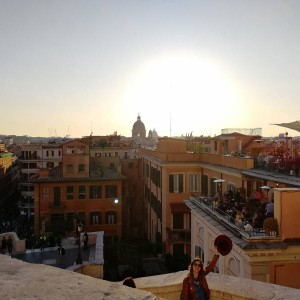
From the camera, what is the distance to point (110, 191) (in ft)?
139

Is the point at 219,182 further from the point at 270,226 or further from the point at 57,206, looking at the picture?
the point at 57,206

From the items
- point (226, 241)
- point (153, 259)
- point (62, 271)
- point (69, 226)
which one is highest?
point (62, 271)

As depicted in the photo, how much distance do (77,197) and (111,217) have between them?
4.17 meters

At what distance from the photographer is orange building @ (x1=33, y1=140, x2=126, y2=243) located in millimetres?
40719

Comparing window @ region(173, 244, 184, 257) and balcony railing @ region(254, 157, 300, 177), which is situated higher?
balcony railing @ region(254, 157, 300, 177)

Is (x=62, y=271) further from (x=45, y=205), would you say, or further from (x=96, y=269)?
(x=45, y=205)

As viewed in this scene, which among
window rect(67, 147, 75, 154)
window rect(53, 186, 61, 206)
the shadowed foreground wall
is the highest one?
window rect(67, 147, 75, 154)

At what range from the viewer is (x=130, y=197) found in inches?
1992

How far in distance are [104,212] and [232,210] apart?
25.5m

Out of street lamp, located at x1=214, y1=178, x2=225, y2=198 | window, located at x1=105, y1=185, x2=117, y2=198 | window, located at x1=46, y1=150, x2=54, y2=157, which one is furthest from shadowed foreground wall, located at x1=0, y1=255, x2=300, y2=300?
window, located at x1=46, y1=150, x2=54, y2=157

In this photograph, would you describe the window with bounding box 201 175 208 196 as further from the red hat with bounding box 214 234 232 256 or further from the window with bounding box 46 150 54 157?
the window with bounding box 46 150 54 157

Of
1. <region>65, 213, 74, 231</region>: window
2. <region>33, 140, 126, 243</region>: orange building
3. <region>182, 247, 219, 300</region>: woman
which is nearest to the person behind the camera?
<region>182, 247, 219, 300</region>: woman

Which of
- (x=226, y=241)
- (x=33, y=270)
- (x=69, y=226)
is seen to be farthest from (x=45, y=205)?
(x=33, y=270)

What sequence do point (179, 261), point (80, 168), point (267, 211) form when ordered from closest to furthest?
1. point (267, 211)
2. point (179, 261)
3. point (80, 168)
